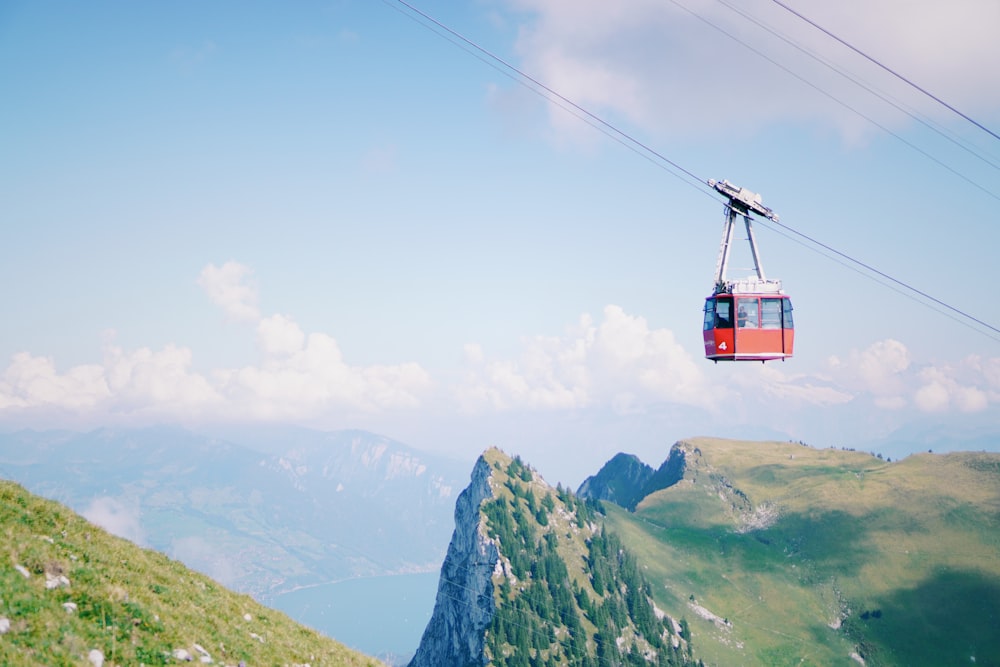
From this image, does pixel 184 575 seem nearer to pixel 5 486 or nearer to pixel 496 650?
pixel 5 486

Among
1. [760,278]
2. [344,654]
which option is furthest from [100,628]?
[760,278]

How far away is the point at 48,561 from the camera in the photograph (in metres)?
18.3

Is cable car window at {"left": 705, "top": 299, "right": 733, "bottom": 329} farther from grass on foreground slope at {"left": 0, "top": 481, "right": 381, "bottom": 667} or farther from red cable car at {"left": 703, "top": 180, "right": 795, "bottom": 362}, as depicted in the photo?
grass on foreground slope at {"left": 0, "top": 481, "right": 381, "bottom": 667}

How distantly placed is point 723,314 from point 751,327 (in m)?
2.11

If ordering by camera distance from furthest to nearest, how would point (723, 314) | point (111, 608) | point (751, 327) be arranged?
point (723, 314)
point (751, 327)
point (111, 608)

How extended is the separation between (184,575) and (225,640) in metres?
5.74

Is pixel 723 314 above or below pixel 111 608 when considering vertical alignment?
above

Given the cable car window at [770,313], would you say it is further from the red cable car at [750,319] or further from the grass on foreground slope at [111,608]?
the grass on foreground slope at [111,608]

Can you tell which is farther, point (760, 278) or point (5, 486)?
point (760, 278)

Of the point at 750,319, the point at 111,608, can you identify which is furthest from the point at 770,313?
the point at 111,608

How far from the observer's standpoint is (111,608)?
1758 cm

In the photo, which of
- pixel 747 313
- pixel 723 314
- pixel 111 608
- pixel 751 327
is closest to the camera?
pixel 111 608

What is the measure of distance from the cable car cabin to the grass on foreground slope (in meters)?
31.9

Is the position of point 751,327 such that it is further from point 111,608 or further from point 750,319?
point 111,608
